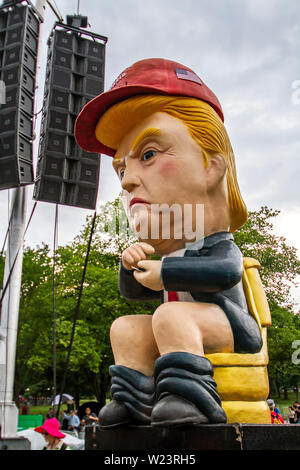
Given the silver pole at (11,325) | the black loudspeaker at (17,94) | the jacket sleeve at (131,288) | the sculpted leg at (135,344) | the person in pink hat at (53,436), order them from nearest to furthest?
the sculpted leg at (135,344) < the jacket sleeve at (131,288) < the person in pink hat at (53,436) < the black loudspeaker at (17,94) < the silver pole at (11,325)

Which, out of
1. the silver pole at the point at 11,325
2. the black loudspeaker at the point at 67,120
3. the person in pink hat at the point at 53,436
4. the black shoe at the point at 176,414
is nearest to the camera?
the black shoe at the point at 176,414

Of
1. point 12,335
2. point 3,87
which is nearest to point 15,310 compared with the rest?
point 12,335

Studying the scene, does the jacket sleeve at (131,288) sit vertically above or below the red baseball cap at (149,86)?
below

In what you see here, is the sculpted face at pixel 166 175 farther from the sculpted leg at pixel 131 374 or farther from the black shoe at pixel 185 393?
the black shoe at pixel 185 393

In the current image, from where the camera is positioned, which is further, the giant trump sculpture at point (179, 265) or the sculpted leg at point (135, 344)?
the sculpted leg at point (135, 344)

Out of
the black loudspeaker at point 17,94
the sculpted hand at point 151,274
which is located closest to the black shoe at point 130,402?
the sculpted hand at point 151,274

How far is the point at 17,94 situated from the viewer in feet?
22.1

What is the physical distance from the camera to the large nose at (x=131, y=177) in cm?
242

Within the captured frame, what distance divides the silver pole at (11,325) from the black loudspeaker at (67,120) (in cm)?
138

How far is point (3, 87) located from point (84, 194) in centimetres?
230

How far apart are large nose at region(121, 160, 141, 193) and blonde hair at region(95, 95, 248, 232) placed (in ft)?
0.78

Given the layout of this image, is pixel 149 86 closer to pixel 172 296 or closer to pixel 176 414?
pixel 172 296

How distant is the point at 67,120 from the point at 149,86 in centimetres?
433

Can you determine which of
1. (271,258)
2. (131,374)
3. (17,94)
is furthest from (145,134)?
(271,258)
